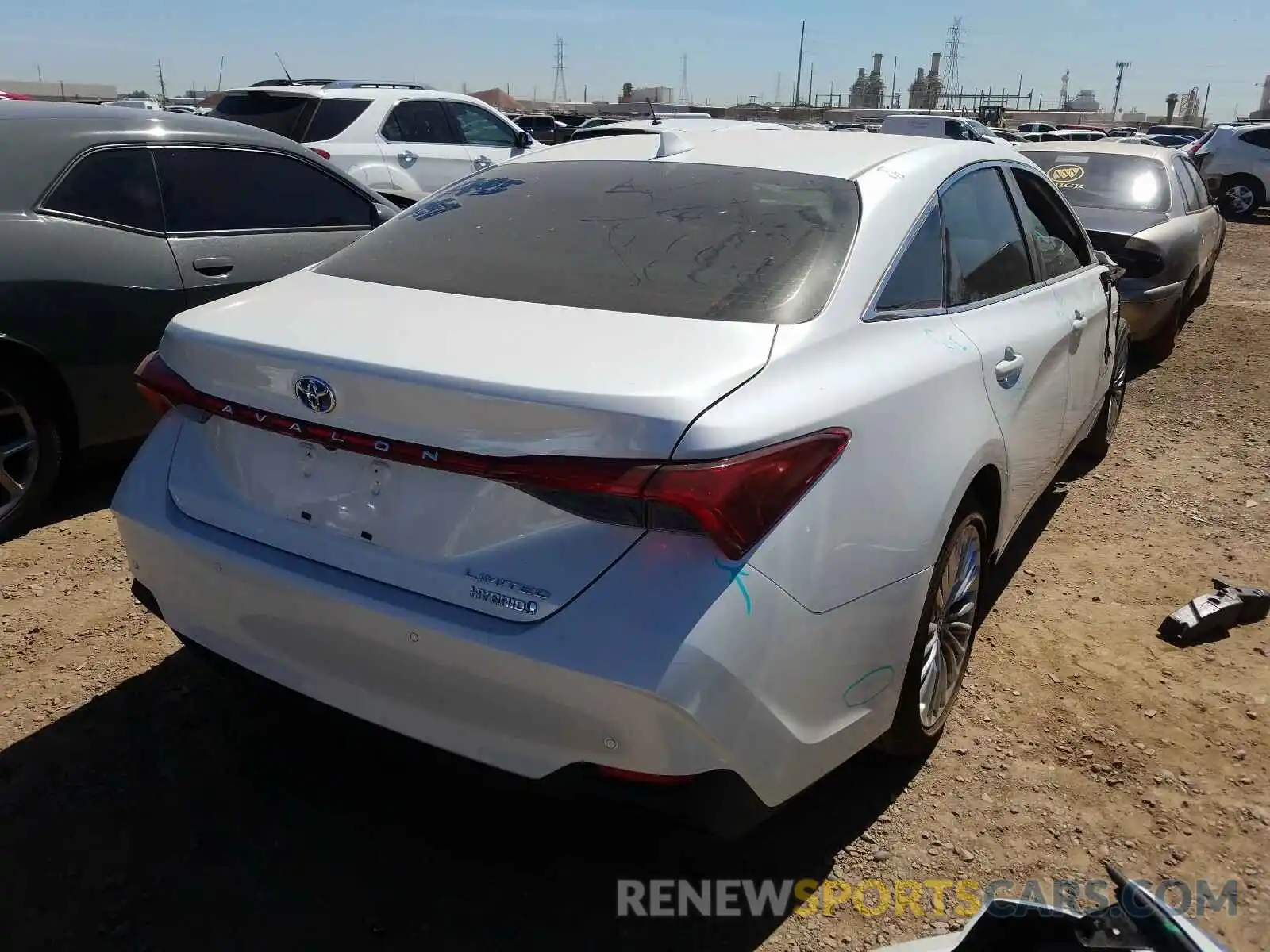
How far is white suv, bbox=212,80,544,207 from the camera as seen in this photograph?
9.05 metres

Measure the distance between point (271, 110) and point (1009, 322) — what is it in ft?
26.5

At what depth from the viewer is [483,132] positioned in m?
10.8

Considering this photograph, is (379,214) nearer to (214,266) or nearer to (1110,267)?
(214,266)

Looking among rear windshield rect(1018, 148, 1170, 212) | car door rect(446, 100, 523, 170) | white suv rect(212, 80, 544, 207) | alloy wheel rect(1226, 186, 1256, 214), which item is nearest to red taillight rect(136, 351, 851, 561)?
rear windshield rect(1018, 148, 1170, 212)

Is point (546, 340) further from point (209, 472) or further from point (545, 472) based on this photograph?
point (209, 472)

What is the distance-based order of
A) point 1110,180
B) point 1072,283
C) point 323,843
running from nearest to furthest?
1. point 323,843
2. point 1072,283
3. point 1110,180

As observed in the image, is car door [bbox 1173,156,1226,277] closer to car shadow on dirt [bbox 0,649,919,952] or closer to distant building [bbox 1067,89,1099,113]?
car shadow on dirt [bbox 0,649,919,952]

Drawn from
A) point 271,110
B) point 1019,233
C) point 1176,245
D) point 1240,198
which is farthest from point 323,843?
point 1240,198

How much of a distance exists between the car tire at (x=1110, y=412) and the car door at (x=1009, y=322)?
1.58 metres

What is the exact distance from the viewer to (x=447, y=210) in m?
3.01

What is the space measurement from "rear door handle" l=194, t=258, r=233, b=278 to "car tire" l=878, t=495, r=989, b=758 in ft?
11.2

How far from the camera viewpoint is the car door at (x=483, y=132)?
34.1ft

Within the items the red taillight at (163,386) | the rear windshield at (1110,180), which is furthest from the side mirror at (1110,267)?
the red taillight at (163,386)

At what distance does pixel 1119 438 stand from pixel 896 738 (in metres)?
3.96
